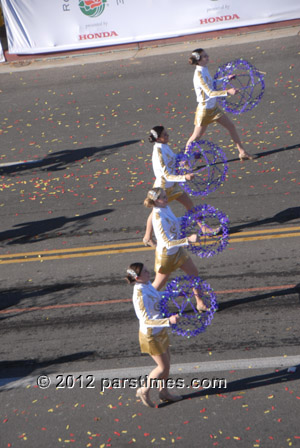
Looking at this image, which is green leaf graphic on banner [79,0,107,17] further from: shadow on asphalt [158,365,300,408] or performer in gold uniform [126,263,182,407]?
shadow on asphalt [158,365,300,408]

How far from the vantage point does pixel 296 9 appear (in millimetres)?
20188

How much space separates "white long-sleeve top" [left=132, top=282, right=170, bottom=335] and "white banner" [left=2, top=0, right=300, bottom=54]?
573 inches

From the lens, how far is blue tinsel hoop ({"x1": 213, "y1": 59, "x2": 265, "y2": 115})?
1289cm

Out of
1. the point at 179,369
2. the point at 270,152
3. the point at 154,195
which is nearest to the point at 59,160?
the point at 270,152

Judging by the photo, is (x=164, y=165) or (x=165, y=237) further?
(x=164, y=165)

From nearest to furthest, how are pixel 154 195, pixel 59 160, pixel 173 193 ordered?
pixel 154 195 → pixel 173 193 → pixel 59 160

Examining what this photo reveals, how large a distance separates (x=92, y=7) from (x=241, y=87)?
258 inches

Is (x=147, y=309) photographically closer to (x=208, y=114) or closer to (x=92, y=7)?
(x=208, y=114)

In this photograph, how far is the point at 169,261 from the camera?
9219 mm

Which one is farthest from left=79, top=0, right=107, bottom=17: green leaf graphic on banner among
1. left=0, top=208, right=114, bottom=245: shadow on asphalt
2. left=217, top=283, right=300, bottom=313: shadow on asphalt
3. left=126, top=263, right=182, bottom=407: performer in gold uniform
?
left=126, top=263, right=182, bottom=407: performer in gold uniform

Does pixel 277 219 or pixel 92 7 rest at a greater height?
pixel 92 7

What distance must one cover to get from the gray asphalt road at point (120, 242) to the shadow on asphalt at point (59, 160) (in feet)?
0.16

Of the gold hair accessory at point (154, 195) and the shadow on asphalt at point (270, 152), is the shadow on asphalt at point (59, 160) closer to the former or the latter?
the shadow on asphalt at point (270, 152)

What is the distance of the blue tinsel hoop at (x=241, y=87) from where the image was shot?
12.9 m
